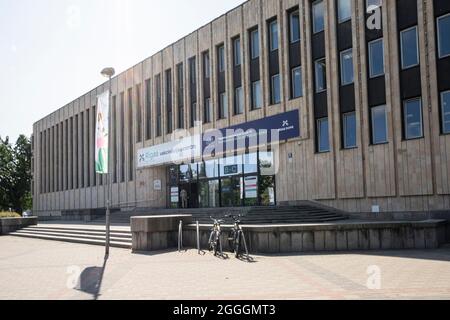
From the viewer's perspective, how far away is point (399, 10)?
1900 cm

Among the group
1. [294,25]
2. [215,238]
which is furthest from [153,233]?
[294,25]

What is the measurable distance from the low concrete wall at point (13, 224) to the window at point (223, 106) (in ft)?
45.9

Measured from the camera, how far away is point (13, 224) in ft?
93.5

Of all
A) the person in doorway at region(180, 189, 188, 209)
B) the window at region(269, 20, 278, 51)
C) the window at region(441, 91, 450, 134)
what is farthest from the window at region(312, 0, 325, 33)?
the person in doorway at region(180, 189, 188, 209)

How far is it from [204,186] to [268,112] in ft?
24.7

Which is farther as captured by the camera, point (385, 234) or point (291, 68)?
point (291, 68)

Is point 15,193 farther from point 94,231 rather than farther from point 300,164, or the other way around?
point 300,164

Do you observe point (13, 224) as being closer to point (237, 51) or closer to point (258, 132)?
point (258, 132)

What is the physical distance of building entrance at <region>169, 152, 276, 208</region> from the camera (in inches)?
965

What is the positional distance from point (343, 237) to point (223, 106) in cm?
1508

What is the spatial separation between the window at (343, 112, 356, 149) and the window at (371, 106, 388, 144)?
3.08 ft

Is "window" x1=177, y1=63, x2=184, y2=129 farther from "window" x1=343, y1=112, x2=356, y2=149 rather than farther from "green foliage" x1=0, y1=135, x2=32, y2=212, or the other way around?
"green foliage" x1=0, y1=135, x2=32, y2=212

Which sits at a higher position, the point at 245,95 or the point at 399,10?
the point at 399,10

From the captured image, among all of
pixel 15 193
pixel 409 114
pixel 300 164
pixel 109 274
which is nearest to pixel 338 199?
pixel 300 164
